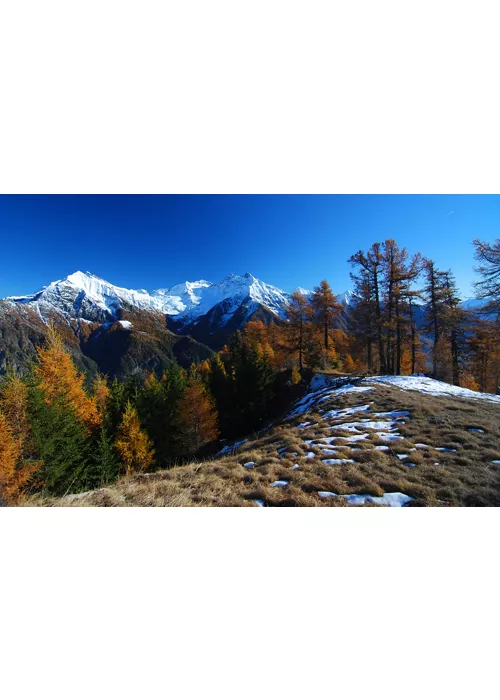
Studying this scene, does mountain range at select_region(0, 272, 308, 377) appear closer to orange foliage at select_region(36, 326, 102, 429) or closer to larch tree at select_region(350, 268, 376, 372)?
orange foliage at select_region(36, 326, 102, 429)

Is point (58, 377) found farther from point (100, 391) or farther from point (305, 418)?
point (305, 418)

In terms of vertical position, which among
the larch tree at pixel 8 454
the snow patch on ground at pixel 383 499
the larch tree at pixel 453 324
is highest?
the larch tree at pixel 453 324

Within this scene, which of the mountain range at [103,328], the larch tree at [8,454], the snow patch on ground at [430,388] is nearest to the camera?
the snow patch on ground at [430,388]

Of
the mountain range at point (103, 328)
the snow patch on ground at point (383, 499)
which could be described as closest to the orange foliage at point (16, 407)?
the mountain range at point (103, 328)

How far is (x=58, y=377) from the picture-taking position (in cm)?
1452

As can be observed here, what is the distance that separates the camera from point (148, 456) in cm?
1606

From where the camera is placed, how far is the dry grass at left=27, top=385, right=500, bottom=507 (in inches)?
128

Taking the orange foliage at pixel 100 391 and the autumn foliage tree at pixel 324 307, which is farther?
the orange foliage at pixel 100 391

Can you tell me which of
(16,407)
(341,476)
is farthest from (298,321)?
(16,407)

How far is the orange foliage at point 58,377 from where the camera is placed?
13.7 m

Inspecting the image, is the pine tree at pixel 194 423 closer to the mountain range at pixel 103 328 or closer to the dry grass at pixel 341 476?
the mountain range at pixel 103 328

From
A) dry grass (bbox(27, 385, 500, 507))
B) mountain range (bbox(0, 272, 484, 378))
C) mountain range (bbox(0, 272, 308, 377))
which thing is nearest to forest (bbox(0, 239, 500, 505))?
mountain range (bbox(0, 272, 484, 378))

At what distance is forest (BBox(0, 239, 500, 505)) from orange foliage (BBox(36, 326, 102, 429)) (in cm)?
7

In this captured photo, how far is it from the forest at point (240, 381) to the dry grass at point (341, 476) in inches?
221
